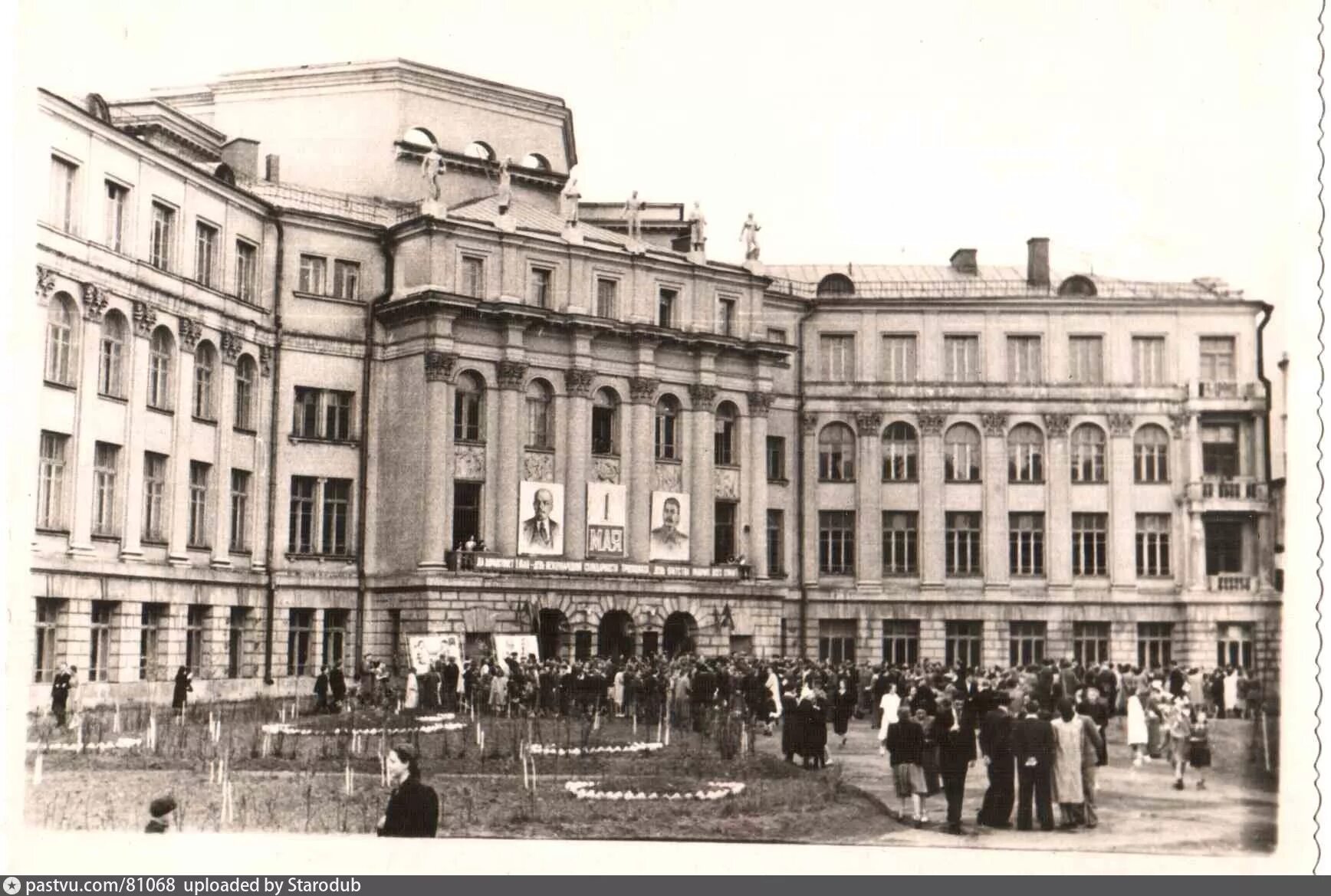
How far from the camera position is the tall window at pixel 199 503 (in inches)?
1262

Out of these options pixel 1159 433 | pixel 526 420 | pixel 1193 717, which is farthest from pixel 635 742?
pixel 1159 433

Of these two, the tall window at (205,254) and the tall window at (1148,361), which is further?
the tall window at (1148,361)

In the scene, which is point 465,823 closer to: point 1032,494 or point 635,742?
point 635,742

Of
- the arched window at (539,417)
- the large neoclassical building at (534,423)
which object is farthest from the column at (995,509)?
the arched window at (539,417)

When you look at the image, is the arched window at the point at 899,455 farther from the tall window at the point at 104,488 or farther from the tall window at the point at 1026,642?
the tall window at the point at 104,488

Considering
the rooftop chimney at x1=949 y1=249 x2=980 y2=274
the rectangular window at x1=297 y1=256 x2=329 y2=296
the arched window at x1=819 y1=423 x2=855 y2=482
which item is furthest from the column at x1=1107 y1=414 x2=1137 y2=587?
the rectangular window at x1=297 y1=256 x2=329 y2=296

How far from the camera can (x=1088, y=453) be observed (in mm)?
38062

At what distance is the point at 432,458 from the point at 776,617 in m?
10.8

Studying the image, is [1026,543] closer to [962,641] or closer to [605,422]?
[962,641]

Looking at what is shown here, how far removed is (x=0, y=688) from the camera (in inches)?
807

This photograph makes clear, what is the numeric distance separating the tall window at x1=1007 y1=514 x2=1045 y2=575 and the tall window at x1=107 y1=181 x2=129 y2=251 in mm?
24342

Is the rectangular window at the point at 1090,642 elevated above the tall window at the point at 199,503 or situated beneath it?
situated beneath

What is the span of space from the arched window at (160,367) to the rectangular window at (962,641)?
72.1 ft

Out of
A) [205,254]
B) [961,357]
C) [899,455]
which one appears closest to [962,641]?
[899,455]
